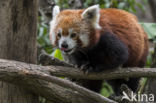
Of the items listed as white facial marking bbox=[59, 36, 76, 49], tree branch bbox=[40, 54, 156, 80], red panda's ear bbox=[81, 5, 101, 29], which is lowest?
tree branch bbox=[40, 54, 156, 80]

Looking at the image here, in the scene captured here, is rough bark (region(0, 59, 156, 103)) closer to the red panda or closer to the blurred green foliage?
the red panda

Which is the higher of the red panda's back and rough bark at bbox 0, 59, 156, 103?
the red panda's back

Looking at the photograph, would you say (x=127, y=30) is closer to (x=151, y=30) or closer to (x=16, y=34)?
(x=151, y=30)

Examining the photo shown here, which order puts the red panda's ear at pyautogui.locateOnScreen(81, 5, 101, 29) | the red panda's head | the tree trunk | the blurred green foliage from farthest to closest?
the blurred green foliage < the red panda's ear at pyautogui.locateOnScreen(81, 5, 101, 29) < the red panda's head < the tree trunk

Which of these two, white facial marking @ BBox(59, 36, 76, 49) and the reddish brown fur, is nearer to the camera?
white facial marking @ BBox(59, 36, 76, 49)

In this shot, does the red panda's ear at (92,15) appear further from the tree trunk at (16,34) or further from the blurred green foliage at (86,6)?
the blurred green foliage at (86,6)

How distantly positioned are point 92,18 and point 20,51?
3.04 feet

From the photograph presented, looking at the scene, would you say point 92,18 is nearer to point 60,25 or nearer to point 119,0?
point 60,25

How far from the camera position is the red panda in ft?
9.73

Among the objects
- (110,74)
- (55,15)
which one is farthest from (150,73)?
(55,15)

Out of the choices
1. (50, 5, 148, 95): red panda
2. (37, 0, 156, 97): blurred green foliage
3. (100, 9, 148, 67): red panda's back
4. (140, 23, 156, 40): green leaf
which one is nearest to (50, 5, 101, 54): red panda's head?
(50, 5, 148, 95): red panda

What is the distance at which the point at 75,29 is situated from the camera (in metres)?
2.94

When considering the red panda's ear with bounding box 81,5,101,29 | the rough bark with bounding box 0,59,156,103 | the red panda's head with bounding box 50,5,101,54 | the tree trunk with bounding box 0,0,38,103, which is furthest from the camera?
the red panda's ear with bounding box 81,5,101,29

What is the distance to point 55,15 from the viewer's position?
128 inches
